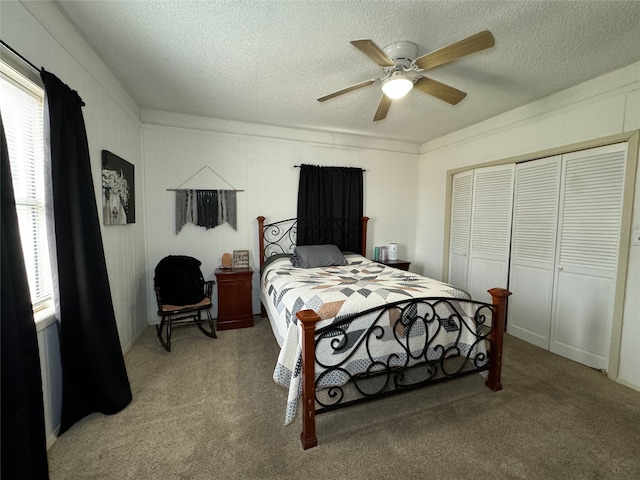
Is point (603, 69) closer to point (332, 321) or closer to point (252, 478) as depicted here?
point (332, 321)

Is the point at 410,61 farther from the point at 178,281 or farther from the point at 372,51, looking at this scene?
the point at 178,281

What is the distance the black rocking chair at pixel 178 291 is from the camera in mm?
2637

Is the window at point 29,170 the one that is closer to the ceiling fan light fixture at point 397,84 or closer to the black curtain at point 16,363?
the black curtain at point 16,363

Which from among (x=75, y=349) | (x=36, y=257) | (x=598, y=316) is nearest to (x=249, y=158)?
(x=36, y=257)

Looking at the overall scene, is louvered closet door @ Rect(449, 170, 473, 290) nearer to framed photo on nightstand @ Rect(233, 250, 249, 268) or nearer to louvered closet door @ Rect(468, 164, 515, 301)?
louvered closet door @ Rect(468, 164, 515, 301)

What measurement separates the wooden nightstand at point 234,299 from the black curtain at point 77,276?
127 centimetres

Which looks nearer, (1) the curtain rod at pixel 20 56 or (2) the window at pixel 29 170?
(1) the curtain rod at pixel 20 56

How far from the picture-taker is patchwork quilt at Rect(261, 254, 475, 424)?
5.29 feet

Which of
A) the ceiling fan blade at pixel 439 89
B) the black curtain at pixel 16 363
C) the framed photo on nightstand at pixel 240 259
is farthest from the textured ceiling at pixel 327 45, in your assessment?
the framed photo on nightstand at pixel 240 259

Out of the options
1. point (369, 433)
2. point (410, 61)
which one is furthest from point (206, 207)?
point (369, 433)

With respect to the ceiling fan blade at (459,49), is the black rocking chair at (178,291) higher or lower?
lower

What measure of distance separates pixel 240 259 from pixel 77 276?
1805 mm

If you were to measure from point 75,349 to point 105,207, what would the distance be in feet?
3.71

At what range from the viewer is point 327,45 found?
1860 mm
